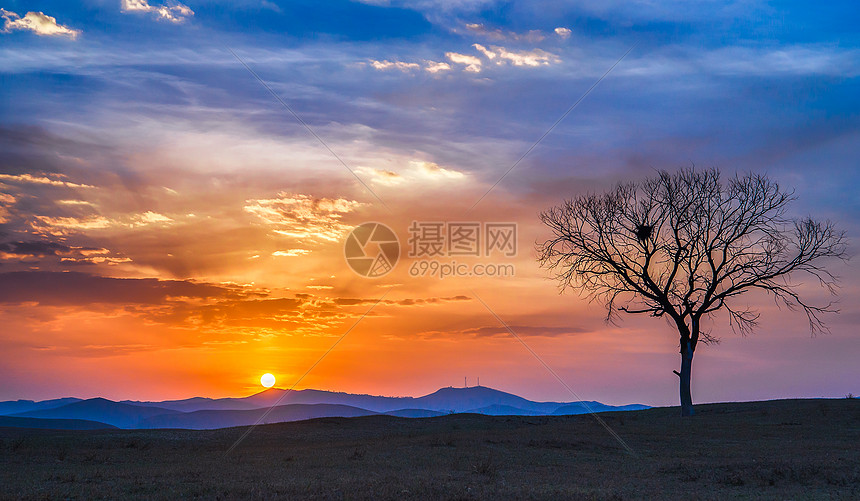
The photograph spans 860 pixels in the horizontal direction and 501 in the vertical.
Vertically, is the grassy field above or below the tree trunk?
below

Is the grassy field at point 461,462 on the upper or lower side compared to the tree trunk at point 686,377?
lower

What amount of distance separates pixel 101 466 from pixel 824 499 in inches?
812

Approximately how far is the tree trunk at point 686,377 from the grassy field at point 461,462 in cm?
277

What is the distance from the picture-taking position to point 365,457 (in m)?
22.3

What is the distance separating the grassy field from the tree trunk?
2771 millimetres

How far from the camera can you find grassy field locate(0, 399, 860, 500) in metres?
15.4

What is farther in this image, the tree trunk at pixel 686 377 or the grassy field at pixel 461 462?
the tree trunk at pixel 686 377

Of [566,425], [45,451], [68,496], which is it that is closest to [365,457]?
[68,496]

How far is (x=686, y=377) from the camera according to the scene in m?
38.7

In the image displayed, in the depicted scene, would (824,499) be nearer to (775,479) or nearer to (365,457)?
(775,479)

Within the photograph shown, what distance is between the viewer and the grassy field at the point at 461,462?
50.6 ft

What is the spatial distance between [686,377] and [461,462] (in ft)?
75.9

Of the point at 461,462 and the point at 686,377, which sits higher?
the point at 686,377

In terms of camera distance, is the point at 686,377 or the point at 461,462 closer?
the point at 461,462
